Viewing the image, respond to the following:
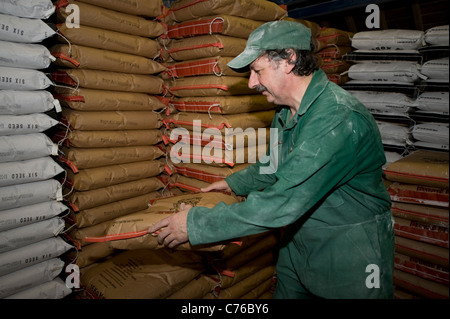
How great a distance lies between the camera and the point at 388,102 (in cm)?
315

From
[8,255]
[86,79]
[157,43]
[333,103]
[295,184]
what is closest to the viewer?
[295,184]

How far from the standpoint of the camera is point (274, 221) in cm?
135

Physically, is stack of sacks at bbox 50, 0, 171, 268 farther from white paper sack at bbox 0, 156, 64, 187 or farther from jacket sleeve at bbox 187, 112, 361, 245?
jacket sleeve at bbox 187, 112, 361, 245

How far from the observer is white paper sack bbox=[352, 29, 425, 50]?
2.97 metres

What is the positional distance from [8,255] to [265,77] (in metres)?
2.23

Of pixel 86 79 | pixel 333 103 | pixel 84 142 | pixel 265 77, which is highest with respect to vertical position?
pixel 86 79

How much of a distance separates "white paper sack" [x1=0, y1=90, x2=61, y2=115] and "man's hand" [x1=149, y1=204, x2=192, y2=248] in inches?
54.4

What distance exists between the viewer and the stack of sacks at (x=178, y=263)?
5.76 feet

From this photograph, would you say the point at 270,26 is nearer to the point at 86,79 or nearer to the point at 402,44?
the point at 86,79

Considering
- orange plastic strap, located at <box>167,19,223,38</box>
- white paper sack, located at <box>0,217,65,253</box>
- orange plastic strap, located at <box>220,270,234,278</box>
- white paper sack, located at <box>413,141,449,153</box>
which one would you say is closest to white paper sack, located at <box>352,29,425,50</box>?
white paper sack, located at <box>413,141,449,153</box>

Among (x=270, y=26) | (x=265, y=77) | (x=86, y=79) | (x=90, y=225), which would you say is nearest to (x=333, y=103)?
(x=265, y=77)

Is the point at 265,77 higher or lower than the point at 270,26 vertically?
lower

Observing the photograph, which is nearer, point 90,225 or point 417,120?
point 90,225

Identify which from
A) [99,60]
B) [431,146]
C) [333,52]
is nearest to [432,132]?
[431,146]
